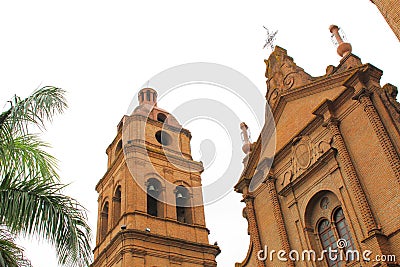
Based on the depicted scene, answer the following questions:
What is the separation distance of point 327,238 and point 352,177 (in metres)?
2.29

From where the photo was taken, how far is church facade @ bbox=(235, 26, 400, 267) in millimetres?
11625

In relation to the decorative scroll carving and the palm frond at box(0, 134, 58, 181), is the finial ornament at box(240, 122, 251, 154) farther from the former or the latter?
the palm frond at box(0, 134, 58, 181)

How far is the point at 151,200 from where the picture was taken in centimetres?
2522

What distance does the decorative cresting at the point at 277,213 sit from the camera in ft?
46.7

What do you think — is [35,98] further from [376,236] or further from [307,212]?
[307,212]

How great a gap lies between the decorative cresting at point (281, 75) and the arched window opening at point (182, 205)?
10.1 meters

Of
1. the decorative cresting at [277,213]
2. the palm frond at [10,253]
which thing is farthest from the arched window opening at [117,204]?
the palm frond at [10,253]

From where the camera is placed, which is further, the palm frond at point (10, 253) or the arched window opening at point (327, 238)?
the arched window opening at point (327, 238)

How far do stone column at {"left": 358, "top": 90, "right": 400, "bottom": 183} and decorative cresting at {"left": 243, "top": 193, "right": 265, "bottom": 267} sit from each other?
5829 mm

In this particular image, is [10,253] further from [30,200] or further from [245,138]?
[245,138]

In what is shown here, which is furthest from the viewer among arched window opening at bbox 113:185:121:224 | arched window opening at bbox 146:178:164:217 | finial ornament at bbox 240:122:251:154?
arched window opening at bbox 146:178:164:217

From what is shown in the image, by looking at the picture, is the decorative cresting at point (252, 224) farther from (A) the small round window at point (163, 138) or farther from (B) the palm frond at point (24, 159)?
(A) the small round window at point (163, 138)

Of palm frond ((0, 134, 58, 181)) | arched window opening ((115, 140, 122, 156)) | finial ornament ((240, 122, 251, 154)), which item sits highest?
arched window opening ((115, 140, 122, 156))

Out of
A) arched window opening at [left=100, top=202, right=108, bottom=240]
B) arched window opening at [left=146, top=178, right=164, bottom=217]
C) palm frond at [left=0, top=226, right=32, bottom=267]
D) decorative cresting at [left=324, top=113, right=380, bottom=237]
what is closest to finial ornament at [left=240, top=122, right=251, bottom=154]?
decorative cresting at [left=324, top=113, right=380, bottom=237]
